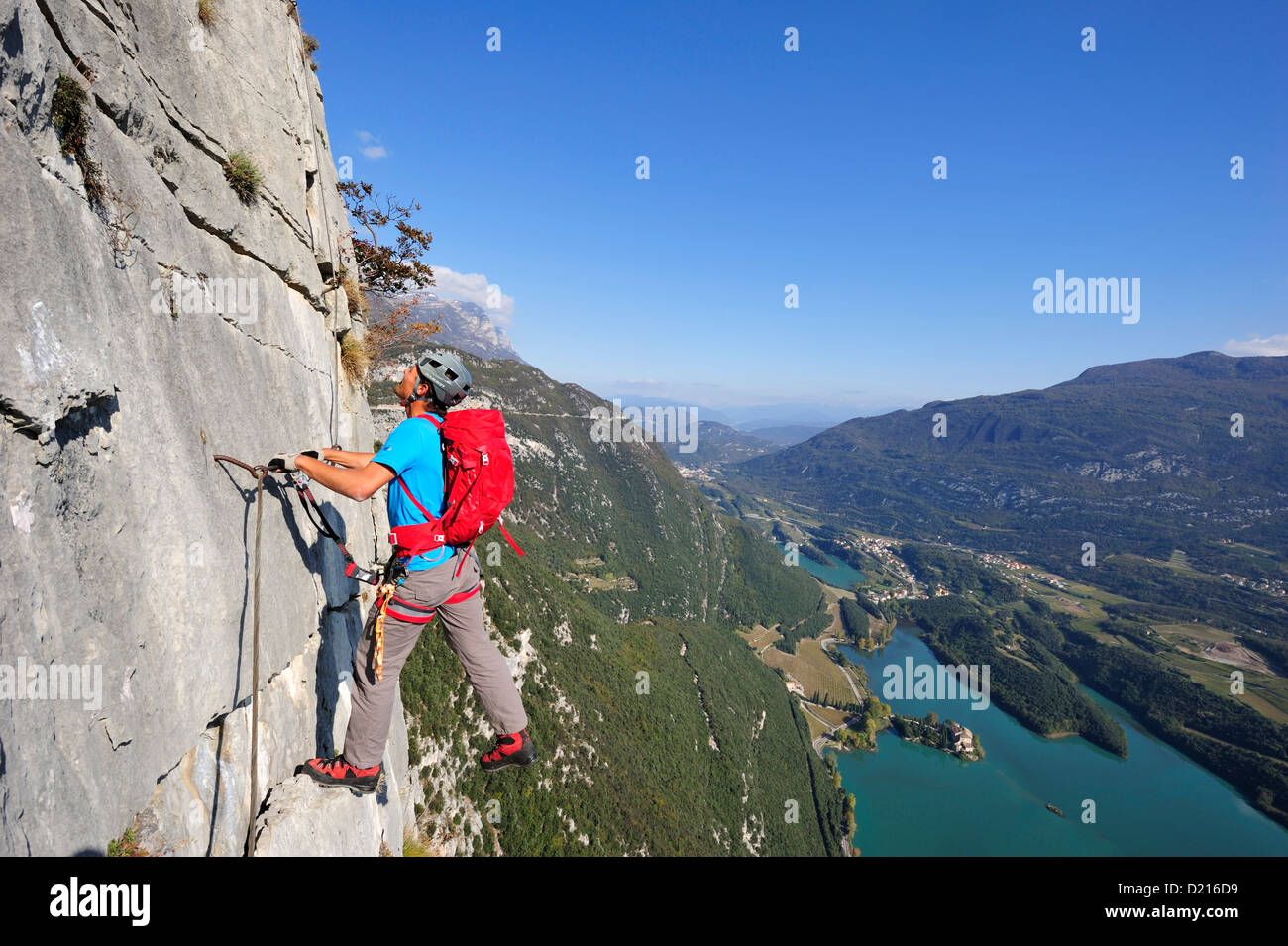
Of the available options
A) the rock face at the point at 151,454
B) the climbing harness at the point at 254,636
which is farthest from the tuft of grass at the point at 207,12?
the climbing harness at the point at 254,636

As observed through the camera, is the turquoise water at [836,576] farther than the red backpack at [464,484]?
Yes

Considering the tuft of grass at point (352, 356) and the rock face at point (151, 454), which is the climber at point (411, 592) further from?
the tuft of grass at point (352, 356)

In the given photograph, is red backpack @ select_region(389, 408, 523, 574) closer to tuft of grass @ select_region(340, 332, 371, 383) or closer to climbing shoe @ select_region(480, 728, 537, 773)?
climbing shoe @ select_region(480, 728, 537, 773)

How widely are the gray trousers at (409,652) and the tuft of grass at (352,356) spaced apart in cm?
617

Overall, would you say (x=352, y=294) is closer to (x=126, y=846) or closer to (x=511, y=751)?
(x=511, y=751)

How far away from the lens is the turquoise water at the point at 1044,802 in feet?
259

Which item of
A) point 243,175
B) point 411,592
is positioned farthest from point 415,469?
point 243,175

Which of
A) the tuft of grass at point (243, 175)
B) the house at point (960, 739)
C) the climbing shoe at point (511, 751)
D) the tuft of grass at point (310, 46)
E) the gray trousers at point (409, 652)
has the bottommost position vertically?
the house at point (960, 739)

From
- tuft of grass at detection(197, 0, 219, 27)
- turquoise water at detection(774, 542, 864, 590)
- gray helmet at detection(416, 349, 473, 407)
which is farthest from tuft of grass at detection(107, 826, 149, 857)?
turquoise water at detection(774, 542, 864, 590)

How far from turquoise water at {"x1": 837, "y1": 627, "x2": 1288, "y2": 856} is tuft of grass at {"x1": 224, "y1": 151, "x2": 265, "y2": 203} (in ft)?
293

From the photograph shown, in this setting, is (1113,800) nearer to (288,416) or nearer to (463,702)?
(463,702)

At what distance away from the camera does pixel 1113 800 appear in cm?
8762

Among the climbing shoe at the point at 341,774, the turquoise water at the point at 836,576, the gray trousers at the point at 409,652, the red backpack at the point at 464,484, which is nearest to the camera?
the red backpack at the point at 464,484

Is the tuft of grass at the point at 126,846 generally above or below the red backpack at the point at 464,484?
below
